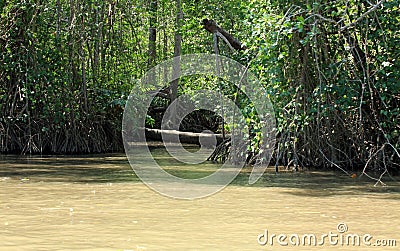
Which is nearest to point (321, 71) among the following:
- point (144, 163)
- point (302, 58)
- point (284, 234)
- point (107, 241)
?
point (302, 58)

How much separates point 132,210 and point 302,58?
4294mm

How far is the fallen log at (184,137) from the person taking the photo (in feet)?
47.5

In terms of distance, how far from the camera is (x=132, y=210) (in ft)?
21.0

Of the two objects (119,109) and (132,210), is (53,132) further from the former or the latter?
(132,210)
